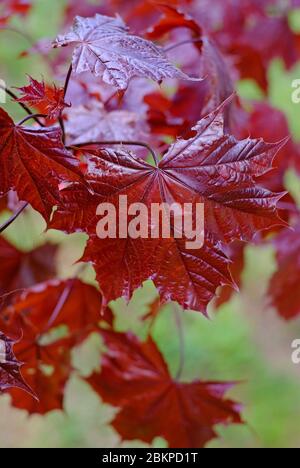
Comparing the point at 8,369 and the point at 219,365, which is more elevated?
the point at 219,365

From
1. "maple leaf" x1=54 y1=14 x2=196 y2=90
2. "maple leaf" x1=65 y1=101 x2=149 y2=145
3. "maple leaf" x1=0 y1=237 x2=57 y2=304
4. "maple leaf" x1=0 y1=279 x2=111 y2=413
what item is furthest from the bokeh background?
"maple leaf" x1=54 y1=14 x2=196 y2=90

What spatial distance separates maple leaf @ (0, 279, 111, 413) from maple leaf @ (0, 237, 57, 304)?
0.07 meters

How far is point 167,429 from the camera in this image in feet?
3.36

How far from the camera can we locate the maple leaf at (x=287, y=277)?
3.76ft

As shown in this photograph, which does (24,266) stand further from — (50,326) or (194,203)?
(194,203)

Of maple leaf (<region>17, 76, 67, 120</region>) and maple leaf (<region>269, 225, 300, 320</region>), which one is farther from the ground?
maple leaf (<region>269, 225, 300, 320</region>)

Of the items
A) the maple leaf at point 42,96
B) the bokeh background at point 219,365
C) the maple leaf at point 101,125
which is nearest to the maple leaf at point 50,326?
the maple leaf at point 101,125

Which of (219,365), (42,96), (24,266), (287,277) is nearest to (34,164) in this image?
(42,96)

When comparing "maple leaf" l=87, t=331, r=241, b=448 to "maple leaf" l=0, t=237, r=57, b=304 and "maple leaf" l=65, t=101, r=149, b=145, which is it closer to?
"maple leaf" l=0, t=237, r=57, b=304

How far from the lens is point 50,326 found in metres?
0.94

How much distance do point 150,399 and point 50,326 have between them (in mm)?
196

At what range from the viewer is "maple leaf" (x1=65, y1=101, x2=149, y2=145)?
0.87 meters
